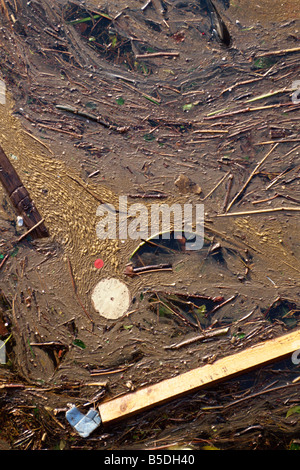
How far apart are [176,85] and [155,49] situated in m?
0.36

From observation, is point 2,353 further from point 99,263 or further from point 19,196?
point 19,196

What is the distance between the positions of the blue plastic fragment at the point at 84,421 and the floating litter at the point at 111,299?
79cm

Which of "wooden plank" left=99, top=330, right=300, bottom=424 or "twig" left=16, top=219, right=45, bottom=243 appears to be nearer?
"wooden plank" left=99, top=330, right=300, bottom=424

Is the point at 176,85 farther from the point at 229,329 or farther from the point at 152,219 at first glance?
the point at 229,329

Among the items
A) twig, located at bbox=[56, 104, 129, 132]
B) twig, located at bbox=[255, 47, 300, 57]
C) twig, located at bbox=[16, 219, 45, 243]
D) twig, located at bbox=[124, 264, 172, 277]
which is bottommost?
twig, located at bbox=[124, 264, 172, 277]

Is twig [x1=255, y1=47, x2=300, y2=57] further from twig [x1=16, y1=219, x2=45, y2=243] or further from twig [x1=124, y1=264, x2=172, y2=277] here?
twig [x1=16, y1=219, x2=45, y2=243]

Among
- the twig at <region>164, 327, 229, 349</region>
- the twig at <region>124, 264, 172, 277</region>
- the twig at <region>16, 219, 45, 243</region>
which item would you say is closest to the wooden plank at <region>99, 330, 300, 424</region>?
the twig at <region>164, 327, 229, 349</region>

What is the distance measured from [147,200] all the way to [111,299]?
89 centimetres

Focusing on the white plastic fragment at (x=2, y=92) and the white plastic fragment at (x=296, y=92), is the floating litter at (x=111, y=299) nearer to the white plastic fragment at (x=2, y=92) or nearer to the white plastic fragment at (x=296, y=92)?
the white plastic fragment at (x=2, y=92)

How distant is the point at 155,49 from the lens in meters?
2.38

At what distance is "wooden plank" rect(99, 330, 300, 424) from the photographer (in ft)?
7.25

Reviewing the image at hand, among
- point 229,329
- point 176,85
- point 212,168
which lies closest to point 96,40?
point 176,85

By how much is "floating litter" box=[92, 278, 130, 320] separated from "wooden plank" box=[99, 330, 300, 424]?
66cm

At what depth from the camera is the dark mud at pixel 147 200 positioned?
7.47 feet
